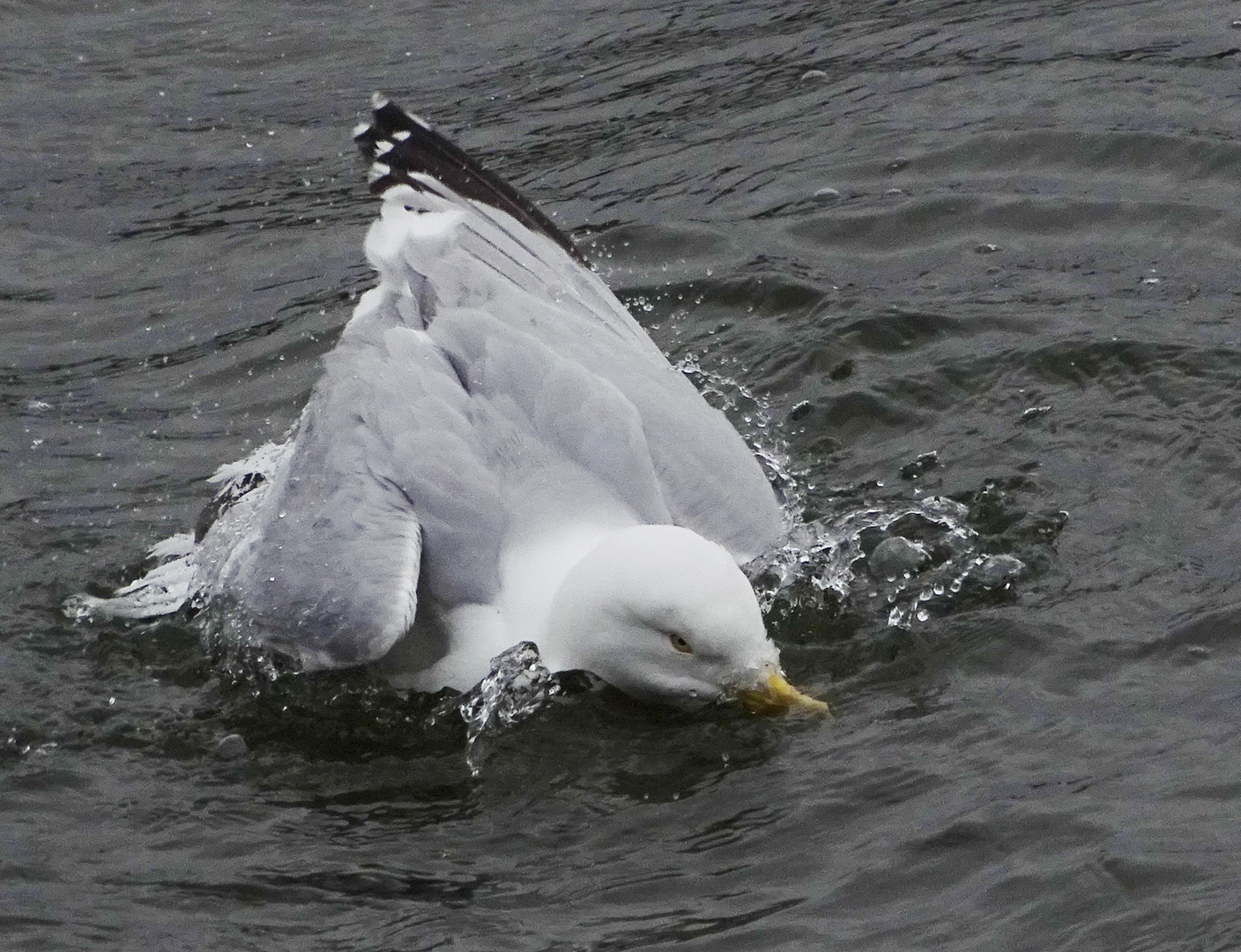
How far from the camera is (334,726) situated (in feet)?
17.8

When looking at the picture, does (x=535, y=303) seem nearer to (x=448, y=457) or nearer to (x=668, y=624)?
(x=448, y=457)

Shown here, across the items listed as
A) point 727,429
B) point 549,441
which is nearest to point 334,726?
point 549,441

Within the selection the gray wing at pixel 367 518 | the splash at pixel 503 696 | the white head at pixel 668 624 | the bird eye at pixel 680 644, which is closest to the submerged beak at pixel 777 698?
the white head at pixel 668 624

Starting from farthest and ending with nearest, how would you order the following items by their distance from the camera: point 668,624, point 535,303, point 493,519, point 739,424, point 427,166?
point 427,166 < point 739,424 < point 535,303 < point 493,519 < point 668,624

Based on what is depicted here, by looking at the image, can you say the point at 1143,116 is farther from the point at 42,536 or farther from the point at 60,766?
the point at 60,766

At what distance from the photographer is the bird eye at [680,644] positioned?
500cm

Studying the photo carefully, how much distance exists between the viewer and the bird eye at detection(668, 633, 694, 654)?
500 cm

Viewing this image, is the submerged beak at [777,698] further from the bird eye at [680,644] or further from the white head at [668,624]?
the bird eye at [680,644]

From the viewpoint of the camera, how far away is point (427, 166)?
698cm

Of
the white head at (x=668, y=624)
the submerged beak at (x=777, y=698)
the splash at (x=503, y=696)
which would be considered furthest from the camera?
the splash at (x=503, y=696)

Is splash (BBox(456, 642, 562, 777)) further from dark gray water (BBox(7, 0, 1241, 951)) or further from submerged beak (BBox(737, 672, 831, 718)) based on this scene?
submerged beak (BBox(737, 672, 831, 718))

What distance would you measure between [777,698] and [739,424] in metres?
1.98

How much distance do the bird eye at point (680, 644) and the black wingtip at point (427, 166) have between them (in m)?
2.14

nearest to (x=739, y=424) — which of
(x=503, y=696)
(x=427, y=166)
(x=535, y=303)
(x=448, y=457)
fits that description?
(x=535, y=303)
